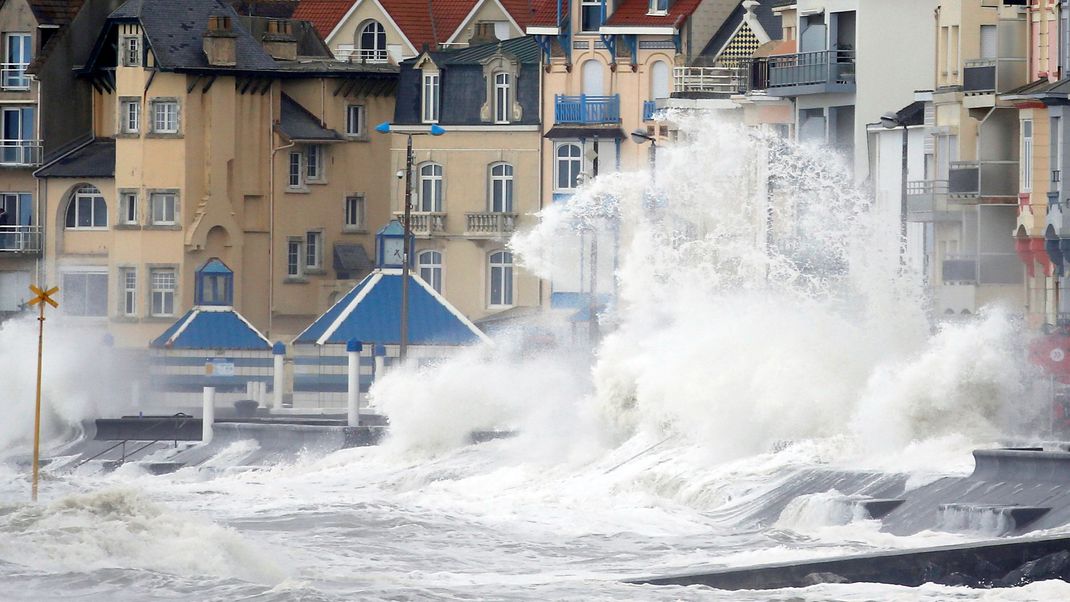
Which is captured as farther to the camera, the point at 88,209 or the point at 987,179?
the point at 88,209

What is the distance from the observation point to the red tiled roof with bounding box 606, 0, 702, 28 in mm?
76188

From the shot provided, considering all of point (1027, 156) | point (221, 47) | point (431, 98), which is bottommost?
point (1027, 156)

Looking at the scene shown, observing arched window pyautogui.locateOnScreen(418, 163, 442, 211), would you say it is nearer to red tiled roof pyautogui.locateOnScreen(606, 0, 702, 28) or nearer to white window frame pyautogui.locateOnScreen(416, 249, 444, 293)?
white window frame pyautogui.locateOnScreen(416, 249, 444, 293)

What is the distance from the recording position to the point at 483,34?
8531 centimetres

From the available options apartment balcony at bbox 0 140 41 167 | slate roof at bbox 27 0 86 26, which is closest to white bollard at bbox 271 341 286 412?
apartment balcony at bbox 0 140 41 167

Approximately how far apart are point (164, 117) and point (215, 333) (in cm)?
757

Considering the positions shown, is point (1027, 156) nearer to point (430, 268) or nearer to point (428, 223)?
point (428, 223)

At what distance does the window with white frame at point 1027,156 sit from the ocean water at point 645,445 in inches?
112

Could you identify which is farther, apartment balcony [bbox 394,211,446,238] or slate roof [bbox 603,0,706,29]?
apartment balcony [bbox 394,211,446,238]

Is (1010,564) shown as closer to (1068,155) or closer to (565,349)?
(1068,155)

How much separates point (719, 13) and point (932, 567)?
42.1 metres

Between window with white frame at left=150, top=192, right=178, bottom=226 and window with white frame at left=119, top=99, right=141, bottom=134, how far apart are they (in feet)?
6.19

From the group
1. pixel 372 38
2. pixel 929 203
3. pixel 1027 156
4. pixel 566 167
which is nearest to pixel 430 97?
pixel 566 167

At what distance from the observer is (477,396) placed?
60219mm
